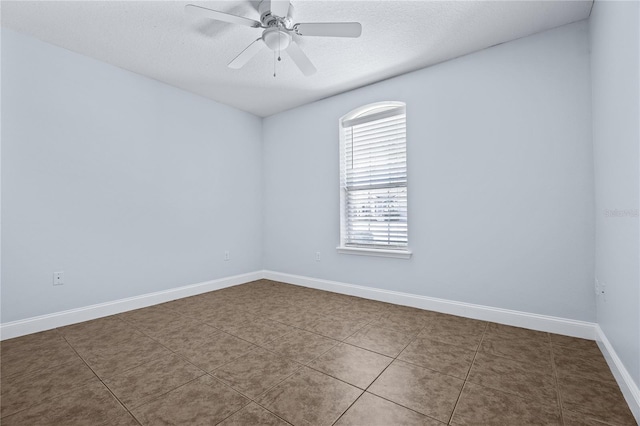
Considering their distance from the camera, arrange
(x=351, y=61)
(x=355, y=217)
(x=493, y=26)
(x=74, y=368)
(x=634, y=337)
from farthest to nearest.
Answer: (x=355, y=217)
(x=351, y=61)
(x=493, y=26)
(x=74, y=368)
(x=634, y=337)

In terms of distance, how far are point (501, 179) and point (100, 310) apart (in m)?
4.18

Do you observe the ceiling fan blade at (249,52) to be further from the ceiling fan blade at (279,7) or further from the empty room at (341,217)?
the ceiling fan blade at (279,7)

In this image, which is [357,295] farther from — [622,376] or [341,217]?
[622,376]

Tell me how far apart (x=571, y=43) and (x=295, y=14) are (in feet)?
7.59

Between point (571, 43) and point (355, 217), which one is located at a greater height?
point (571, 43)

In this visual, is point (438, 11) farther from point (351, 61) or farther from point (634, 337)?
point (634, 337)

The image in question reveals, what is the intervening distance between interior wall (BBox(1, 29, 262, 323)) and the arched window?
5.78 ft

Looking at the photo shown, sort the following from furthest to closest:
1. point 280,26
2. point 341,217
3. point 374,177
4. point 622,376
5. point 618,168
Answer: point 341,217 → point 374,177 → point 280,26 → point 618,168 → point 622,376

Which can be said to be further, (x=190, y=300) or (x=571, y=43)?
(x=190, y=300)

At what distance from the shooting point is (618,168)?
1648 millimetres

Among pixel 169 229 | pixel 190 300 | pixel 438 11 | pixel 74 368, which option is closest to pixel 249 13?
pixel 438 11

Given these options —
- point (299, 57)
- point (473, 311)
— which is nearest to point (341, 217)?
point (473, 311)

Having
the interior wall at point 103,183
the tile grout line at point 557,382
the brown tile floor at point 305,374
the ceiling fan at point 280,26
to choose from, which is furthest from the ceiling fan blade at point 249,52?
the tile grout line at point 557,382

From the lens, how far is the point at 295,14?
218 centimetres
